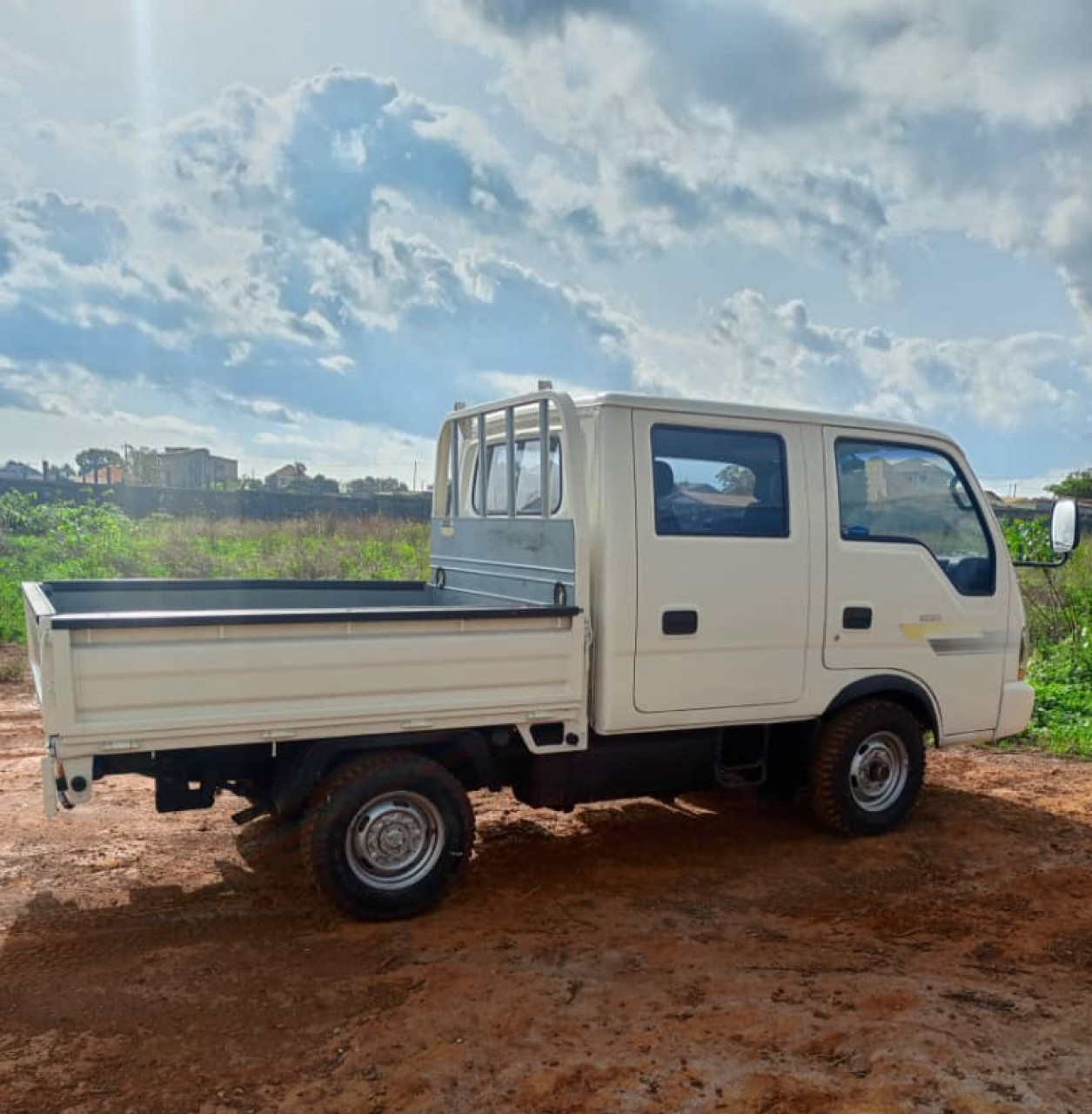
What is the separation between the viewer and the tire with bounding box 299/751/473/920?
4273mm

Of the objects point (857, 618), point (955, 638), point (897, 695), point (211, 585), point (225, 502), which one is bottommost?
point (897, 695)

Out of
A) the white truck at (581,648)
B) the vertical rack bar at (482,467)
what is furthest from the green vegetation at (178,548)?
the white truck at (581,648)

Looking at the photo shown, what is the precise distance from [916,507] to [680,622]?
1744mm

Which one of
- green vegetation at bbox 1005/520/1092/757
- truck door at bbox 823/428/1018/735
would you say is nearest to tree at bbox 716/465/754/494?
truck door at bbox 823/428/1018/735

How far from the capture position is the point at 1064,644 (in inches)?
425

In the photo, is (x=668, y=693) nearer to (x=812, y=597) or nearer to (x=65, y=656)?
(x=812, y=597)

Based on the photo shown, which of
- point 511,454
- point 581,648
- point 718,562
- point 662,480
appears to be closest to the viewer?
point 581,648

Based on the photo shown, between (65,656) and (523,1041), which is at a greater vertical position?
(65,656)

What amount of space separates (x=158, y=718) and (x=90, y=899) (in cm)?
136

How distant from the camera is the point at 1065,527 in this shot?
220 inches

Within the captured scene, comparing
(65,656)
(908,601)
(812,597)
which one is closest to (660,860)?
(812,597)

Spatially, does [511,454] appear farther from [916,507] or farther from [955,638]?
[955,638]

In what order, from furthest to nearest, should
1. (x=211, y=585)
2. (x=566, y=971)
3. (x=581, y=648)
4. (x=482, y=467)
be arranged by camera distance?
1. (x=211, y=585)
2. (x=482, y=467)
3. (x=581, y=648)
4. (x=566, y=971)

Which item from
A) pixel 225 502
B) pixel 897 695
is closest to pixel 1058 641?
pixel 897 695
